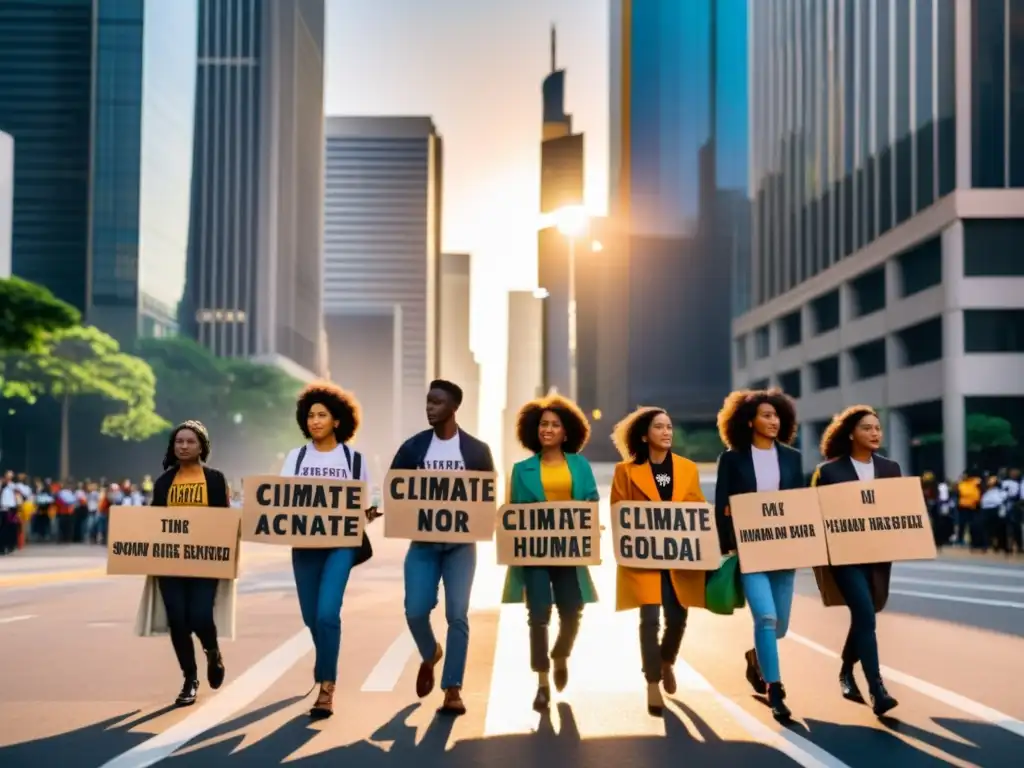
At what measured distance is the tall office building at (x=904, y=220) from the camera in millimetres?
53188

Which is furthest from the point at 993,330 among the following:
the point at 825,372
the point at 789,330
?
the point at 789,330

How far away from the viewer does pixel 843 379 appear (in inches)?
2707

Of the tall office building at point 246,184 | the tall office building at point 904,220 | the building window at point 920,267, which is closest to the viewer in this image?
the tall office building at point 904,220

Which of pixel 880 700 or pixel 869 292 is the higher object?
pixel 869 292

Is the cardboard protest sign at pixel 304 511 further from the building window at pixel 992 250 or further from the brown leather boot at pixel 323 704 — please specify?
the building window at pixel 992 250

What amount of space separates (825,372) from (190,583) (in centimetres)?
6772

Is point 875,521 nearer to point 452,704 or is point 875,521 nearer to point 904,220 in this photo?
point 452,704

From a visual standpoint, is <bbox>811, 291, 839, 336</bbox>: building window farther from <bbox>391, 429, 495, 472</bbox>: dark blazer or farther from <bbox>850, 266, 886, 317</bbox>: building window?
<bbox>391, 429, 495, 472</bbox>: dark blazer

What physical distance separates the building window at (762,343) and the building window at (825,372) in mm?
10838

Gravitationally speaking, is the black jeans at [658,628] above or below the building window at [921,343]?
below

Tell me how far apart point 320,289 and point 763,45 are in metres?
106

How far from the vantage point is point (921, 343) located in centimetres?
5953

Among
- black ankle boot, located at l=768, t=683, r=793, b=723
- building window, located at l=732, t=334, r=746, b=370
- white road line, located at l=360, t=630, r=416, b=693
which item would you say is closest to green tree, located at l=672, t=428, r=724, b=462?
building window, located at l=732, t=334, r=746, b=370

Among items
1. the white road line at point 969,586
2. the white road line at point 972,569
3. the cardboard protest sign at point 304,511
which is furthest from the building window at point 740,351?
the cardboard protest sign at point 304,511
